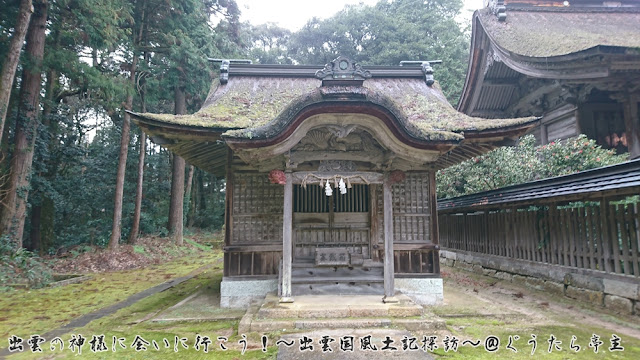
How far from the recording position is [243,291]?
736cm

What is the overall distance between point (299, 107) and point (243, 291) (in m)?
4.24

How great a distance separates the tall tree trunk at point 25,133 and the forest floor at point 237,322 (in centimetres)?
352

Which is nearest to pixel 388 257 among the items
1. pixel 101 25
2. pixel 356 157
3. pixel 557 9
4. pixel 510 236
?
pixel 356 157

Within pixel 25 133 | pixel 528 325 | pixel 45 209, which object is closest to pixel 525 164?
pixel 528 325

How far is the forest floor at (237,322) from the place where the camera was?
4.90m

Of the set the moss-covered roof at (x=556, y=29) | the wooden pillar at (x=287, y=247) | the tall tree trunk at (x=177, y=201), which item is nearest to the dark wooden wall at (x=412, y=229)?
the wooden pillar at (x=287, y=247)

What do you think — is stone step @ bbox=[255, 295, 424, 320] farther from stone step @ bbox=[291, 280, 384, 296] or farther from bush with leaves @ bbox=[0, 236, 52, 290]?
bush with leaves @ bbox=[0, 236, 52, 290]

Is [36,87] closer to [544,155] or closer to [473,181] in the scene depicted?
[473,181]

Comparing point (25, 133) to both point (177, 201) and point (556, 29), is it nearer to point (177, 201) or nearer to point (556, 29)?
point (177, 201)

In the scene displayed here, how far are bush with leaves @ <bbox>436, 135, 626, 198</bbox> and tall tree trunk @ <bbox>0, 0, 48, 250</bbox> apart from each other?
51.6 feet

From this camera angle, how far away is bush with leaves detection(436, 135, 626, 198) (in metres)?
9.77

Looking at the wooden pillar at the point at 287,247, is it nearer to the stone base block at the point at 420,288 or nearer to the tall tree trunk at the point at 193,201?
the stone base block at the point at 420,288

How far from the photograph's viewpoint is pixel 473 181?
1255 centimetres

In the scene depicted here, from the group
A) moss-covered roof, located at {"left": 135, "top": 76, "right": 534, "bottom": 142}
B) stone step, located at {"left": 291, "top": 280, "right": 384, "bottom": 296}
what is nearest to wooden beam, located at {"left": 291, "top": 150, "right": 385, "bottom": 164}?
moss-covered roof, located at {"left": 135, "top": 76, "right": 534, "bottom": 142}
